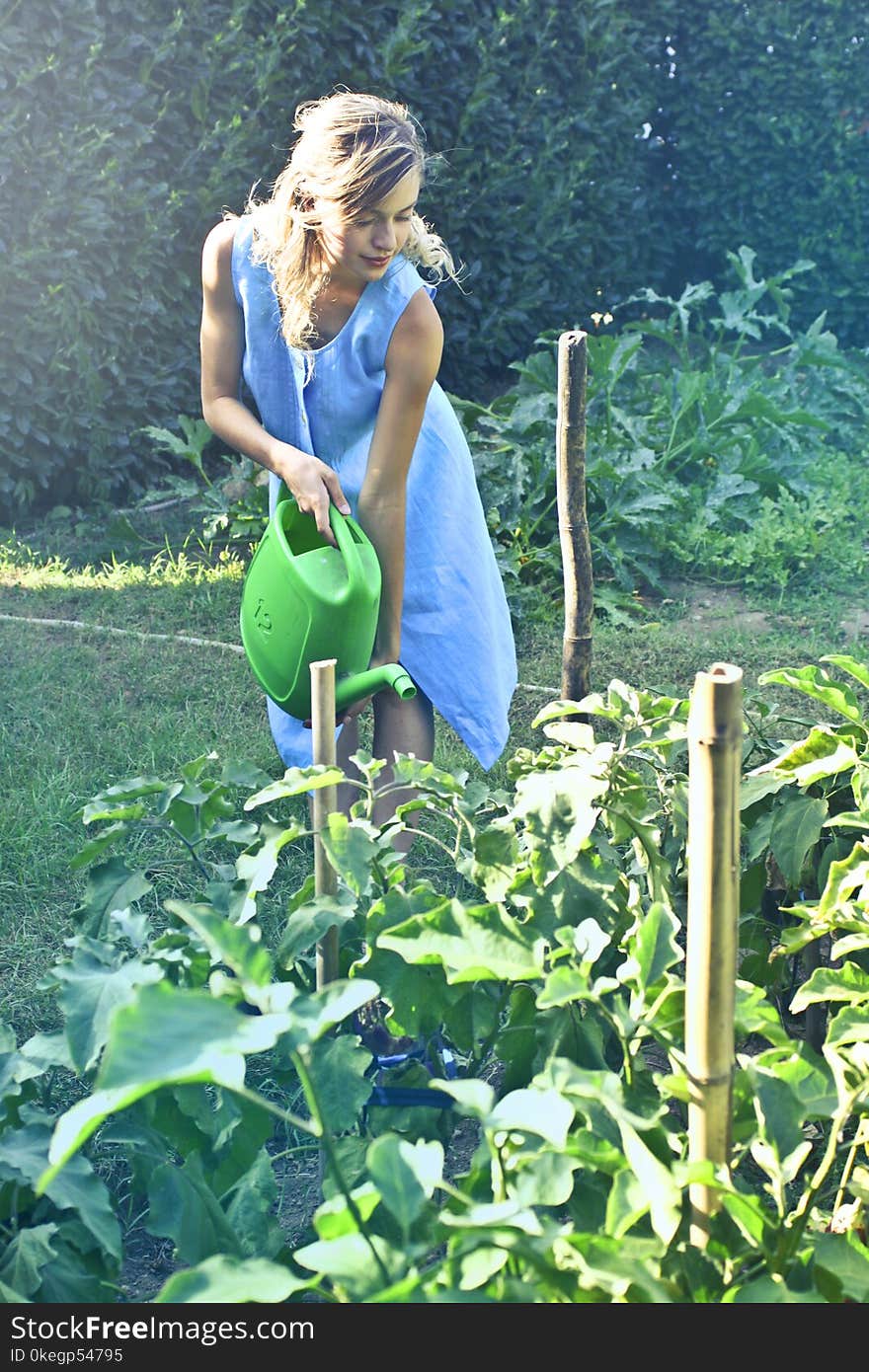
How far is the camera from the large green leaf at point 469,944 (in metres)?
1.30

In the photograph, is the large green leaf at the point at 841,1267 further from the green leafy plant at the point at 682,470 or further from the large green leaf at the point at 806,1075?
the green leafy plant at the point at 682,470

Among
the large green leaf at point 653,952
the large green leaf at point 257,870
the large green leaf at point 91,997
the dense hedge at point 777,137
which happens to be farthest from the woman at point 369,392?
the dense hedge at point 777,137

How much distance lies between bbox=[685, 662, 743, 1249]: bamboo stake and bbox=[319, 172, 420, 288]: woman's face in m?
1.31

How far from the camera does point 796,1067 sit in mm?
1271

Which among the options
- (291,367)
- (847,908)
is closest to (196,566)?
(291,367)

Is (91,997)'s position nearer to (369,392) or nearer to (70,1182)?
(70,1182)

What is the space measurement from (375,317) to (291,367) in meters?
0.19

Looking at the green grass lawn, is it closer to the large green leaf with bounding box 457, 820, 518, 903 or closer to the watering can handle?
the watering can handle

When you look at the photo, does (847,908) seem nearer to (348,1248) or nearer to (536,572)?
(348,1248)

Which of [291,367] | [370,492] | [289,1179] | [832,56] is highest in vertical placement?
[832,56]

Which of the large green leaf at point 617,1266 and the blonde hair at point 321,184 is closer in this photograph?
the large green leaf at point 617,1266

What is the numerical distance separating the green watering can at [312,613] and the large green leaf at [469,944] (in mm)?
637

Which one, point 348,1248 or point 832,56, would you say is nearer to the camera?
point 348,1248

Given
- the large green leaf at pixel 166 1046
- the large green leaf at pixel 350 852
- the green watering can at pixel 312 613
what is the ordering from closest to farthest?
the large green leaf at pixel 166 1046
the large green leaf at pixel 350 852
the green watering can at pixel 312 613
